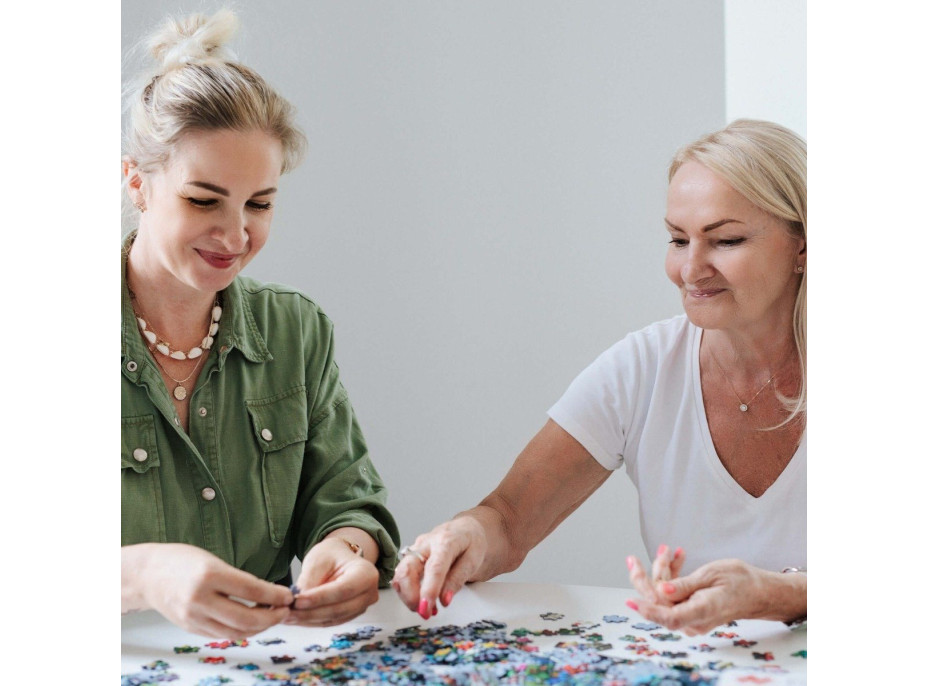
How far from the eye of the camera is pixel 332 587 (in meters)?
1.44

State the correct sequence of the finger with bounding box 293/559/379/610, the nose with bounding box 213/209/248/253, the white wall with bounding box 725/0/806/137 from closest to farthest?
the finger with bounding box 293/559/379/610, the nose with bounding box 213/209/248/253, the white wall with bounding box 725/0/806/137

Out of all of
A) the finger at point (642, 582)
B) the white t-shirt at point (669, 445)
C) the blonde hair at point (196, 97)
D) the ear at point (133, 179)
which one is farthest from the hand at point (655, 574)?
the ear at point (133, 179)

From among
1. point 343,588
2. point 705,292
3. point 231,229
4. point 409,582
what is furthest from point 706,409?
point 231,229

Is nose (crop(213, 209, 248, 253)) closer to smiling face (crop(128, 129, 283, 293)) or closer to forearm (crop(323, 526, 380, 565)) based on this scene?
smiling face (crop(128, 129, 283, 293))

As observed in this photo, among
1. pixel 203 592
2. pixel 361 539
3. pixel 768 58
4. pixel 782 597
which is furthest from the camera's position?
pixel 768 58

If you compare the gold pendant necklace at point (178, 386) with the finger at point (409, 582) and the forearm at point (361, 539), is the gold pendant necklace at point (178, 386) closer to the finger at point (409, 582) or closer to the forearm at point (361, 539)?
the forearm at point (361, 539)

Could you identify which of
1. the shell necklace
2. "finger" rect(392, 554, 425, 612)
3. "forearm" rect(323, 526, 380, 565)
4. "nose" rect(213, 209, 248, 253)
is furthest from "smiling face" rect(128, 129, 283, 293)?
"finger" rect(392, 554, 425, 612)

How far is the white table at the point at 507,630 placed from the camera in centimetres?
135

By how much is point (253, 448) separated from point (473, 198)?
2.63 ft

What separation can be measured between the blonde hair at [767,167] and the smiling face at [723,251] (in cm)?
2

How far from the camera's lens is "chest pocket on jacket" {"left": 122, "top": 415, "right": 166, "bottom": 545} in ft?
5.29

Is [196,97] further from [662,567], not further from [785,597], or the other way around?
[785,597]

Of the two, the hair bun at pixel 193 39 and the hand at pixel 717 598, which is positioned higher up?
the hair bun at pixel 193 39
